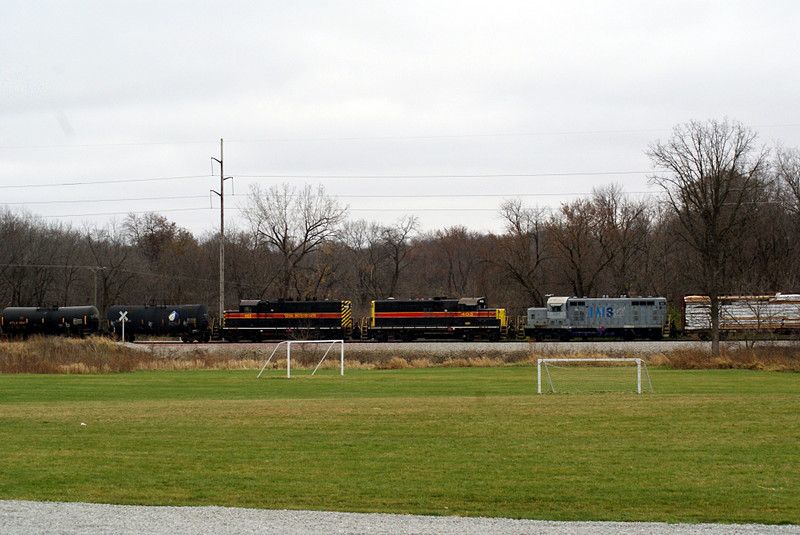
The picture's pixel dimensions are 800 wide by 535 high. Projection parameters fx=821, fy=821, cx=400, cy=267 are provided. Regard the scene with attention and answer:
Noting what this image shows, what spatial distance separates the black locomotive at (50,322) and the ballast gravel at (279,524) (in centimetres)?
5869

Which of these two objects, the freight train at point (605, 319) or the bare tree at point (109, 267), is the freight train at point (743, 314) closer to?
the freight train at point (605, 319)

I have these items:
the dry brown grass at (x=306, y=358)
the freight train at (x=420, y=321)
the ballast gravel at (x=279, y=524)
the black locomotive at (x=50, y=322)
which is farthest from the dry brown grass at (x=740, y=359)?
the black locomotive at (x=50, y=322)

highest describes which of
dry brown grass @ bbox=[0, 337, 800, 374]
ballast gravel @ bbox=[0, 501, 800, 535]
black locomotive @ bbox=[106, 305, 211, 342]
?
black locomotive @ bbox=[106, 305, 211, 342]

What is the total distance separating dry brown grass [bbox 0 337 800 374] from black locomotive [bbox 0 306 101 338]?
1699 centimetres

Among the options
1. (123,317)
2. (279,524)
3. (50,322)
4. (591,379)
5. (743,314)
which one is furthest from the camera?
(50,322)

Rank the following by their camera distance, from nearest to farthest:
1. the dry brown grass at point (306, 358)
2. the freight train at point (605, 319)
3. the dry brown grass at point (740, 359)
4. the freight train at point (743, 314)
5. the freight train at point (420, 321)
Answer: the dry brown grass at point (740, 359)
the dry brown grass at point (306, 358)
the freight train at point (743, 314)
the freight train at point (605, 319)
the freight train at point (420, 321)

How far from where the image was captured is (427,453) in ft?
44.8

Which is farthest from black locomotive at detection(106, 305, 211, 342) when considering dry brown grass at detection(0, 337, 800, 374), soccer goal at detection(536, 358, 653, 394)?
soccer goal at detection(536, 358, 653, 394)

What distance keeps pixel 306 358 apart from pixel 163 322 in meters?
26.1

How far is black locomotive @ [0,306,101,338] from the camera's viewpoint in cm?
6431

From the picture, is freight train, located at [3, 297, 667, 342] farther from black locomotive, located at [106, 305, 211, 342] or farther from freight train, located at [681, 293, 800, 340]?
freight train, located at [681, 293, 800, 340]

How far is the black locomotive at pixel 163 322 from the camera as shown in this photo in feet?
211

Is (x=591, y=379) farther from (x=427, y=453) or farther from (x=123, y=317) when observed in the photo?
(x=123, y=317)

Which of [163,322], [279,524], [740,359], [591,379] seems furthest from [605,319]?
[279,524]
